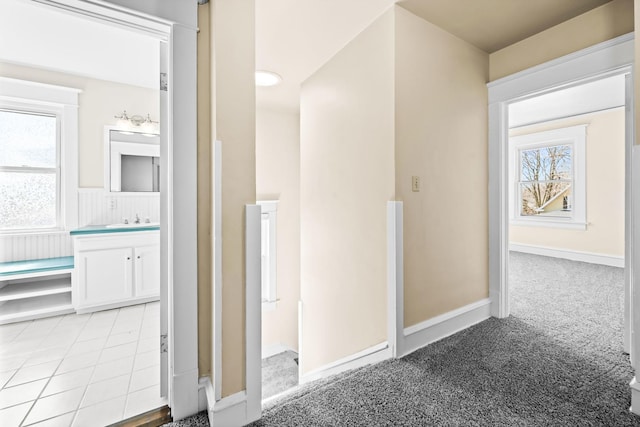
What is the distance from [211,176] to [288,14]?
1.34 m

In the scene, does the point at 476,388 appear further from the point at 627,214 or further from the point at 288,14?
the point at 288,14

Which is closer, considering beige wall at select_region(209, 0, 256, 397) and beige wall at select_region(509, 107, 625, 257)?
beige wall at select_region(209, 0, 256, 397)

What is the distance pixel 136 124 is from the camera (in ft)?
12.5

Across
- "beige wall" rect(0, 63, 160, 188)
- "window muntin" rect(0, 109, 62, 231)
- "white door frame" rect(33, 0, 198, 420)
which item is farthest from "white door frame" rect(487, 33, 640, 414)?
"window muntin" rect(0, 109, 62, 231)

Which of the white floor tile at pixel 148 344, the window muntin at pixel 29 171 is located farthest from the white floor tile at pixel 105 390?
the window muntin at pixel 29 171

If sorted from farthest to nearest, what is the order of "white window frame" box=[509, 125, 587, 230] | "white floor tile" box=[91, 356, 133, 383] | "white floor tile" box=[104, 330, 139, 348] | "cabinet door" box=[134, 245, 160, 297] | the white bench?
1. "white window frame" box=[509, 125, 587, 230]
2. "cabinet door" box=[134, 245, 160, 297]
3. the white bench
4. "white floor tile" box=[104, 330, 139, 348]
5. "white floor tile" box=[91, 356, 133, 383]

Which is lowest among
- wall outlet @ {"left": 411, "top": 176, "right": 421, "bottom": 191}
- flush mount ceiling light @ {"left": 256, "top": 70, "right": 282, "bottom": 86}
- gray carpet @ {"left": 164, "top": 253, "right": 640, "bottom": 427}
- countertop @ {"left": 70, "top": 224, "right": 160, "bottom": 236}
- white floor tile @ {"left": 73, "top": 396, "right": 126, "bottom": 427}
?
Answer: white floor tile @ {"left": 73, "top": 396, "right": 126, "bottom": 427}

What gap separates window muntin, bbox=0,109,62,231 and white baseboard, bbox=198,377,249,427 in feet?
11.0

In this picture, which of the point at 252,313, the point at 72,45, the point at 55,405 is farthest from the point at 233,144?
the point at 72,45

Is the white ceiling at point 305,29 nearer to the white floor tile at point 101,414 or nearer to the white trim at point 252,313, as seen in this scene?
the white trim at point 252,313

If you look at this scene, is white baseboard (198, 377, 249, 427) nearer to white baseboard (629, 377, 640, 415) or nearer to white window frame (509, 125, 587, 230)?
white baseboard (629, 377, 640, 415)

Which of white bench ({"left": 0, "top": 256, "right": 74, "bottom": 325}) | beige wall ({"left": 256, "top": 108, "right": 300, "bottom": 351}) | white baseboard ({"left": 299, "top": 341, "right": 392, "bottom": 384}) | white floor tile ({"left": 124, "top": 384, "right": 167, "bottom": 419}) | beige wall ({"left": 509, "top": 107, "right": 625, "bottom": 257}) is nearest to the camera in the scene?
white floor tile ({"left": 124, "top": 384, "right": 167, "bottom": 419})

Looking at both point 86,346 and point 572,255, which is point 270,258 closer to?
point 86,346

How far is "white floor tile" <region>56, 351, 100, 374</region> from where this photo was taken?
199cm
